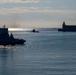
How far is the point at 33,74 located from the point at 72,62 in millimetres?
11084

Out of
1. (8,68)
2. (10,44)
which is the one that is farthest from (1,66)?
(10,44)

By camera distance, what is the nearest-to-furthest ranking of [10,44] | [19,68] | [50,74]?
[50,74], [19,68], [10,44]

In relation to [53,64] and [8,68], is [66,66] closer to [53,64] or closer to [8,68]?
[53,64]

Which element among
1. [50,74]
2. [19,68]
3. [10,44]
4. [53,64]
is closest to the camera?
[50,74]

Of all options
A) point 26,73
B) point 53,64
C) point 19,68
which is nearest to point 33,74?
point 26,73

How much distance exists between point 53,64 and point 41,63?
2.22 m

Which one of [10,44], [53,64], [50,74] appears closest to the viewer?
[50,74]

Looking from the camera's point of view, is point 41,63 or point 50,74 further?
point 41,63

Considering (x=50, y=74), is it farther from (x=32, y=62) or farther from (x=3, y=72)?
(x=32, y=62)

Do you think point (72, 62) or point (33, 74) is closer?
point (33, 74)

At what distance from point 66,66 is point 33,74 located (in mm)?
7217

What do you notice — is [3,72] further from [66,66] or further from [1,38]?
[1,38]

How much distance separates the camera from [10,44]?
103938 mm

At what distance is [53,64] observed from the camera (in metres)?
53.4
